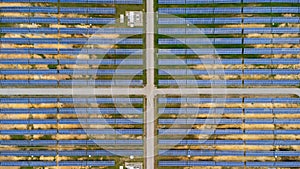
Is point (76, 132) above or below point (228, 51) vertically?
below

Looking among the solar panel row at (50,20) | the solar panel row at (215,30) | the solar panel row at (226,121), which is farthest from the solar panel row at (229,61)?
the solar panel row at (50,20)

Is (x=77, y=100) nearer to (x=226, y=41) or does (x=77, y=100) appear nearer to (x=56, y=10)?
(x=56, y=10)

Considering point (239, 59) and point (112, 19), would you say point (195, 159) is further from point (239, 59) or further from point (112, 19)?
point (112, 19)

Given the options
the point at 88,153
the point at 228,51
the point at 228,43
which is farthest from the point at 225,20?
the point at 88,153

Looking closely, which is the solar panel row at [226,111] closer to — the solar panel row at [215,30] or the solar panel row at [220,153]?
the solar panel row at [220,153]

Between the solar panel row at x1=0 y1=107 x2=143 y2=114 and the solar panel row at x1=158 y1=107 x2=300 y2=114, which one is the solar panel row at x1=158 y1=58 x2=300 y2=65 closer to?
the solar panel row at x1=158 y1=107 x2=300 y2=114

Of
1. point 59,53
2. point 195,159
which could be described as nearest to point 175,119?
point 195,159
